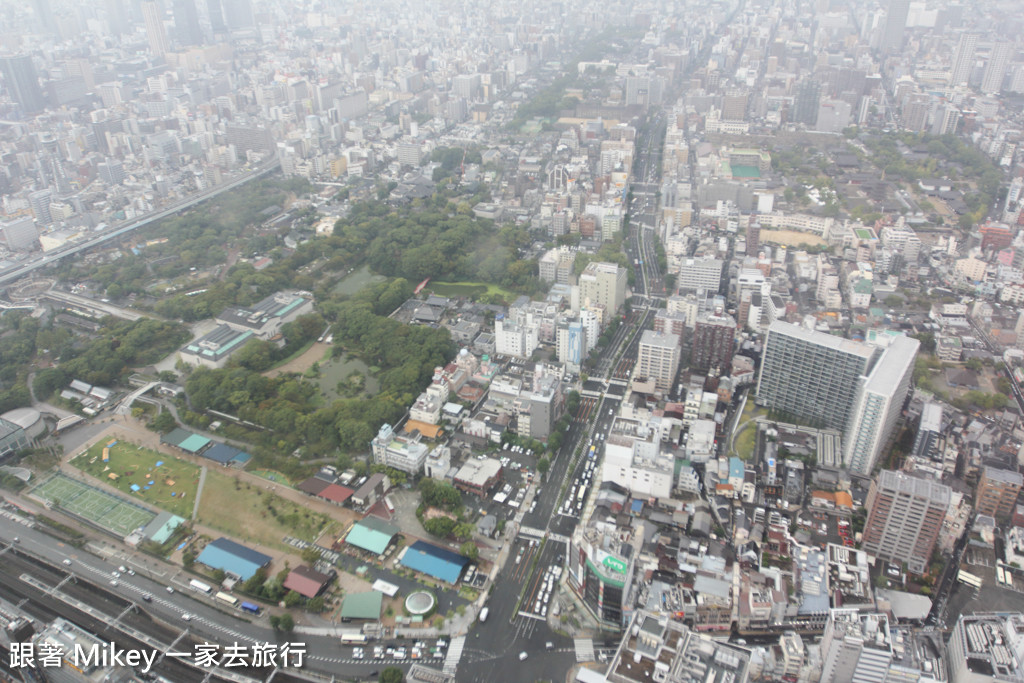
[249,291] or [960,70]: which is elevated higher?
[960,70]

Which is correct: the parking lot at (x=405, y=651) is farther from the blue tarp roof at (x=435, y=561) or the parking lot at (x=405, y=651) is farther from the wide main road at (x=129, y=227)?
the wide main road at (x=129, y=227)

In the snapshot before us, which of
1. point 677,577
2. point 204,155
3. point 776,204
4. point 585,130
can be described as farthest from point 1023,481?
point 204,155

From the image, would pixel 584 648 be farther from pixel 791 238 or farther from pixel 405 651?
pixel 791 238

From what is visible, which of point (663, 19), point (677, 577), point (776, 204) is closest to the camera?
point (677, 577)

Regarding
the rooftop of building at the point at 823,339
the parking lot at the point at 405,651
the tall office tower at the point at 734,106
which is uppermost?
the tall office tower at the point at 734,106

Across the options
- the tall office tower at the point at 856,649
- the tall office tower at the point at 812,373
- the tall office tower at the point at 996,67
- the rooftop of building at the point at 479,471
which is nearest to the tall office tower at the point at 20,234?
the rooftop of building at the point at 479,471

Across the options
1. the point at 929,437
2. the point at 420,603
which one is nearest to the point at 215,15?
the point at 420,603

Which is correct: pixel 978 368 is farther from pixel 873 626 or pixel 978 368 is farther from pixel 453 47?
pixel 453 47
